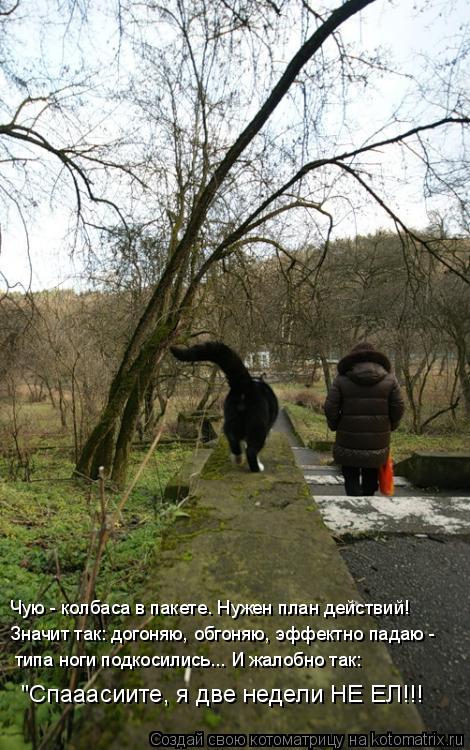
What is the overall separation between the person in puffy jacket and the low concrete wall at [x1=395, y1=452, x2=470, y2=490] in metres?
2.07

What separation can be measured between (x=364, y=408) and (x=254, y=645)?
139 inches

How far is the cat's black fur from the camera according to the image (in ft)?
9.89

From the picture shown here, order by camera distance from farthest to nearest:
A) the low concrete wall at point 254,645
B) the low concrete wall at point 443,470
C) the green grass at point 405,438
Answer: the green grass at point 405,438, the low concrete wall at point 443,470, the low concrete wall at point 254,645

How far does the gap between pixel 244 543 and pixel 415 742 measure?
0.92 m

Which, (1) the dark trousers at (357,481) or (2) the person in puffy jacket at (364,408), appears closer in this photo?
(2) the person in puffy jacket at (364,408)

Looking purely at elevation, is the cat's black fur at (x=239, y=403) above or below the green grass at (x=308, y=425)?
above

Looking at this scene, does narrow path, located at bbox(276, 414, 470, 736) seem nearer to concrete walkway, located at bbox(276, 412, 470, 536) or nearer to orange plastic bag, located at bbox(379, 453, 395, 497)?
concrete walkway, located at bbox(276, 412, 470, 536)

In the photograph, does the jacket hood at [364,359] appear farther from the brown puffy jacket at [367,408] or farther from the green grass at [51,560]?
the green grass at [51,560]

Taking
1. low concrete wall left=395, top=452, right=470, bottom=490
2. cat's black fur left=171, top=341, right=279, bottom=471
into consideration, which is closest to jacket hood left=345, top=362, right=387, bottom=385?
cat's black fur left=171, top=341, right=279, bottom=471

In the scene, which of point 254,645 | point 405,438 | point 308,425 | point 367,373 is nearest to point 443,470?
point 367,373

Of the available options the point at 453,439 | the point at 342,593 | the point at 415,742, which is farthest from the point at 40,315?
the point at 453,439

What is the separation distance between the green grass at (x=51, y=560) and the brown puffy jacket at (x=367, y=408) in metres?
2.16

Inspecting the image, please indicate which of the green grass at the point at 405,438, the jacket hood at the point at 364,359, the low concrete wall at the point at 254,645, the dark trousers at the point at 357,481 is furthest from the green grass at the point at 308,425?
the low concrete wall at the point at 254,645

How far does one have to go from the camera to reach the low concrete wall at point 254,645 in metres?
0.84
